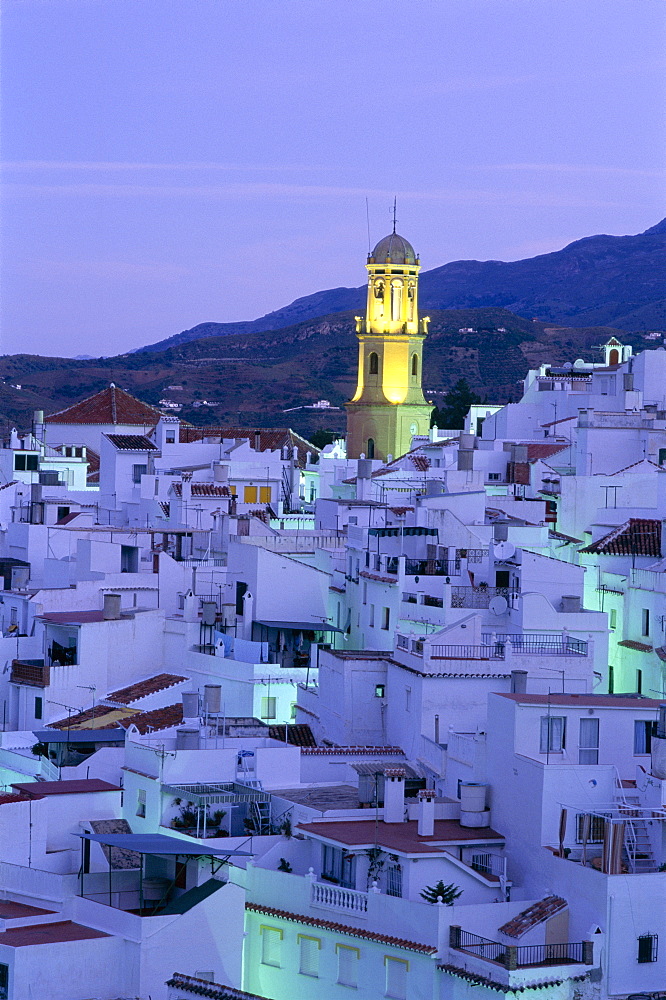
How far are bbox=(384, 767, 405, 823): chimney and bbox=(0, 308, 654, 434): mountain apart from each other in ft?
350

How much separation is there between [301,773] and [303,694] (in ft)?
18.6

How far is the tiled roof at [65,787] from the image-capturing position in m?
29.6

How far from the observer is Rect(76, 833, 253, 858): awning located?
2584cm

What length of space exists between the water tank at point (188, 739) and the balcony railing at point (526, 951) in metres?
7.37

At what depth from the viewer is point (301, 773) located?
3191 centimetres

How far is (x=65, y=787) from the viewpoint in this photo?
3016cm

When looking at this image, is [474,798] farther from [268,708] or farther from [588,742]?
[268,708]

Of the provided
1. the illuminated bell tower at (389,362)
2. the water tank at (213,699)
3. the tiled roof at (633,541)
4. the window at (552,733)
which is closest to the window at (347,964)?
the window at (552,733)

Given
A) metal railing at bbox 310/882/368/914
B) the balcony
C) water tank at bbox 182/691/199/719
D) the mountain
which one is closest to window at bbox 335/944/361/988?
metal railing at bbox 310/882/368/914

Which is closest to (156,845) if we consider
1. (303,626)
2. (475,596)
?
(475,596)

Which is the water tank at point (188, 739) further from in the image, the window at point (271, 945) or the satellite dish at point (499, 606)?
the satellite dish at point (499, 606)

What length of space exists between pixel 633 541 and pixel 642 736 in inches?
552

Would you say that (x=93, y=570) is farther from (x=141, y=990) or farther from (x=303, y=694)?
(x=141, y=990)

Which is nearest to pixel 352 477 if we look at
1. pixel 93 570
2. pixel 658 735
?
pixel 93 570
